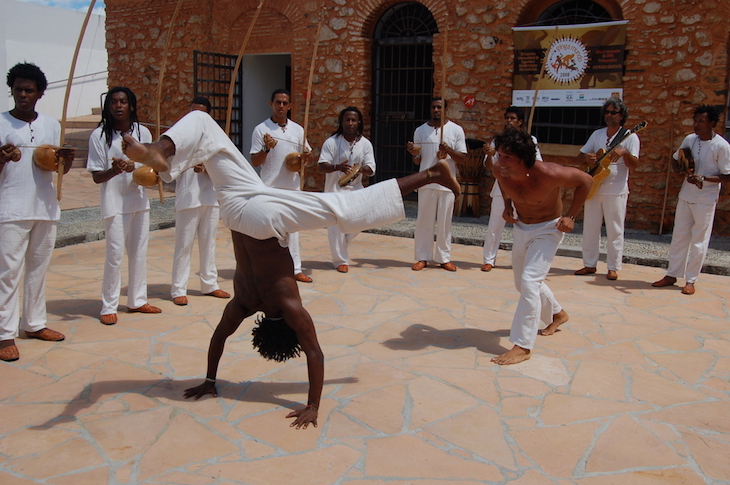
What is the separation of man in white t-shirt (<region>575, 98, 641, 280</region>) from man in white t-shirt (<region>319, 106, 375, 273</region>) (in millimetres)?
2498

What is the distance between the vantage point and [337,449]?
349 centimetres

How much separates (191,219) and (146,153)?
326 centimetres

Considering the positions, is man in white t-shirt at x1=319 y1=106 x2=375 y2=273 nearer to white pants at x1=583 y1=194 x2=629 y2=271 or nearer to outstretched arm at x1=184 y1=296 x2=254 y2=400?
white pants at x1=583 y1=194 x2=629 y2=271

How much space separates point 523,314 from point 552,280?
281cm

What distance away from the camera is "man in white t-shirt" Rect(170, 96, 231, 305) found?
616 centimetres

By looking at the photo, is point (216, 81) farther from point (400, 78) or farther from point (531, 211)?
point (531, 211)

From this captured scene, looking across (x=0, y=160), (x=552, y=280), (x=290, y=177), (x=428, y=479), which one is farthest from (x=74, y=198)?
(x=428, y=479)

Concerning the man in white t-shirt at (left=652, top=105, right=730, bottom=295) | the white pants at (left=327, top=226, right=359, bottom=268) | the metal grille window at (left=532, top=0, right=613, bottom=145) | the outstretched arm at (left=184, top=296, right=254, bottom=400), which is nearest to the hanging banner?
the metal grille window at (left=532, top=0, right=613, bottom=145)

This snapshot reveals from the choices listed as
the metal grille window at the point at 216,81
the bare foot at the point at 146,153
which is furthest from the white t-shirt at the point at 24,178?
the metal grille window at the point at 216,81

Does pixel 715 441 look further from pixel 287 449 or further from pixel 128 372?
pixel 128 372

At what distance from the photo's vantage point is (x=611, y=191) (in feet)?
25.1

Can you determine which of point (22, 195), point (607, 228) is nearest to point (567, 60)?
point (607, 228)

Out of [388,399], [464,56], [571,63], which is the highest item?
[464,56]

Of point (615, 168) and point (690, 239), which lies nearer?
point (690, 239)
